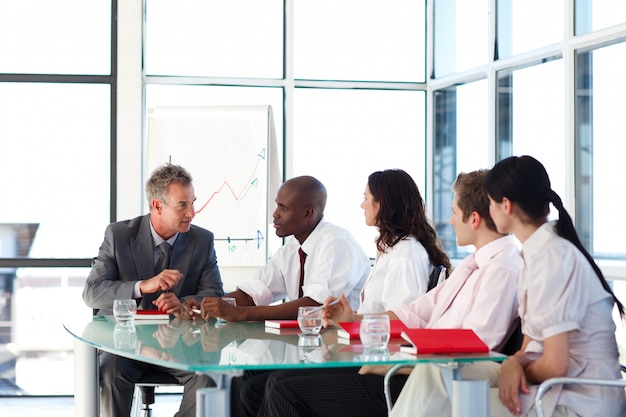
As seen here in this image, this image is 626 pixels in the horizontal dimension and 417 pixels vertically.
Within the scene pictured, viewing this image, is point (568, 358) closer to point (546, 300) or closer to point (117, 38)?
point (546, 300)

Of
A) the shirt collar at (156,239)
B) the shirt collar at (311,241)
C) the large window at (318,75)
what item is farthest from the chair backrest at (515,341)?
the large window at (318,75)

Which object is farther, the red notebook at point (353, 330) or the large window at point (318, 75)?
the large window at point (318, 75)

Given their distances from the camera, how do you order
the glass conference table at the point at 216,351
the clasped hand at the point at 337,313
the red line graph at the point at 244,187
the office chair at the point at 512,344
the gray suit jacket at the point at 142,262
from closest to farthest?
the glass conference table at the point at 216,351, the office chair at the point at 512,344, the clasped hand at the point at 337,313, the gray suit jacket at the point at 142,262, the red line graph at the point at 244,187

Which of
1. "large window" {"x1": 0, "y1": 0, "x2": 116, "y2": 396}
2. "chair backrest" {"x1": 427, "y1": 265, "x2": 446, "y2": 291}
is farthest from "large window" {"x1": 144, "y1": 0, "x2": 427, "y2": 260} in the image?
"chair backrest" {"x1": 427, "y1": 265, "x2": 446, "y2": 291}

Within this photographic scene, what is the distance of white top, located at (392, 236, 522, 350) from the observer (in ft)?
8.94

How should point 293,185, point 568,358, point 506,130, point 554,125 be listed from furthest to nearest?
point 506,130
point 554,125
point 293,185
point 568,358

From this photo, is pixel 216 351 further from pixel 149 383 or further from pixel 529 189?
pixel 149 383

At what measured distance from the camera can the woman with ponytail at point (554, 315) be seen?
2432mm

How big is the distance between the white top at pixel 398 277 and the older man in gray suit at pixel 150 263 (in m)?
0.89

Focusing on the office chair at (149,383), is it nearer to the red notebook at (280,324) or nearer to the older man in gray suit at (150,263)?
the older man in gray suit at (150,263)

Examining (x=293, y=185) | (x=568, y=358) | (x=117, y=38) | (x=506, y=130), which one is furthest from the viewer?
(x=117, y=38)

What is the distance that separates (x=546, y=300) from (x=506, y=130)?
332 centimetres

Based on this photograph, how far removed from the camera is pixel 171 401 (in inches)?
234

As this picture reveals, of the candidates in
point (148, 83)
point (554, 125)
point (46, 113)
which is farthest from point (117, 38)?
point (554, 125)
